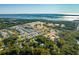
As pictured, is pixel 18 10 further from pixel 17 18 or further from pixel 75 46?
pixel 75 46

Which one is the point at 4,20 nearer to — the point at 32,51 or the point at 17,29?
the point at 17,29
